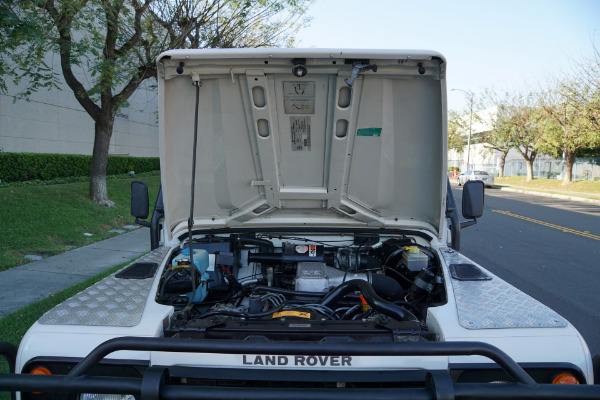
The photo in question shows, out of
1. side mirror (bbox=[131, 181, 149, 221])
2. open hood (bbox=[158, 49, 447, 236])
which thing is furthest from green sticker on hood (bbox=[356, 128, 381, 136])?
side mirror (bbox=[131, 181, 149, 221])

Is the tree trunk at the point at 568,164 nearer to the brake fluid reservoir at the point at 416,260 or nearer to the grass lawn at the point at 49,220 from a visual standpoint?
the grass lawn at the point at 49,220

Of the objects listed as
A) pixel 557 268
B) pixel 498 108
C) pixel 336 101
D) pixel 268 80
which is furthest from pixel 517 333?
pixel 498 108

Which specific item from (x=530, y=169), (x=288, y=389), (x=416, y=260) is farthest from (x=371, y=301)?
(x=530, y=169)

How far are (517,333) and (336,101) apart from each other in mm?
1740

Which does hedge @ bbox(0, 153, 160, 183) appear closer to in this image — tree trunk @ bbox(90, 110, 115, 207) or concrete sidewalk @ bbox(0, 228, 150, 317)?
tree trunk @ bbox(90, 110, 115, 207)

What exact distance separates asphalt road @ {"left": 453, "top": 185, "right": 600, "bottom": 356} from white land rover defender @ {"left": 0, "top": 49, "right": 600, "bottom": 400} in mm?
2883

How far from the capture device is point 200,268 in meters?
3.05

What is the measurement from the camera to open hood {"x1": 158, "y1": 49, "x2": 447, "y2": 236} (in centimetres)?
269

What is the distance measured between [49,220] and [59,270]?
3.61m

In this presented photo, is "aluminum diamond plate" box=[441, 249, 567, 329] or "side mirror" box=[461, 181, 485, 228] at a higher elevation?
"side mirror" box=[461, 181, 485, 228]

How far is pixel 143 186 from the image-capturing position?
11.8ft

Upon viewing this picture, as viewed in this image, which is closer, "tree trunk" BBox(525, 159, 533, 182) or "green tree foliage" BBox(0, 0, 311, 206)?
Answer: "green tree foliage" BBox(0, 0, 311, 206)

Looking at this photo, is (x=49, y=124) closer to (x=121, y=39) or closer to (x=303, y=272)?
(x=121, y=39)

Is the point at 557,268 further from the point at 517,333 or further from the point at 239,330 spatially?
the point at 239,330
